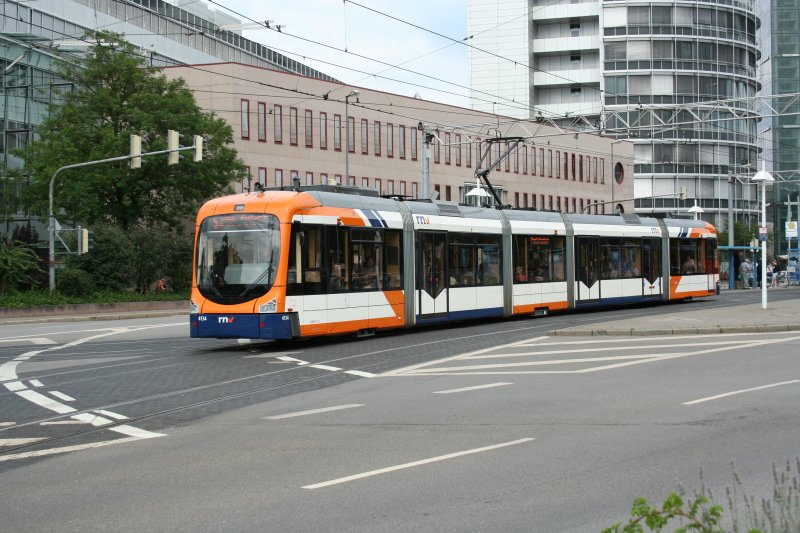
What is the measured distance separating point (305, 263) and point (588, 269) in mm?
14156

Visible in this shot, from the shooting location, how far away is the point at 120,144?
4553cm

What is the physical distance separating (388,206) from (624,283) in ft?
43.3

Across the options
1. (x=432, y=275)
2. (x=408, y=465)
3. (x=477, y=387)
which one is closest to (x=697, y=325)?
(x=432, y=275)

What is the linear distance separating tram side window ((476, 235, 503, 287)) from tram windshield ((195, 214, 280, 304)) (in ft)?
26.9

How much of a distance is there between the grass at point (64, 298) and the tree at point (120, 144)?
4879 millimetres

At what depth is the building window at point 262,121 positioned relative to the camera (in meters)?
59.4

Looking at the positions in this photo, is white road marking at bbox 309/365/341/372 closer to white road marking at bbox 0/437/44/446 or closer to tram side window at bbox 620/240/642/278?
white road marking at bbox 0/437/44/446

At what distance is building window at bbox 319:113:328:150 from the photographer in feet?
209

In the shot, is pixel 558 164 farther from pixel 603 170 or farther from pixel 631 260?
pixel 631 260

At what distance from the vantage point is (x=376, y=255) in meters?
23.0

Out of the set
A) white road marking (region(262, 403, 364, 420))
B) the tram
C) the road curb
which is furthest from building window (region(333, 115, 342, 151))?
white road marking (region(262, 403, 364, 420))

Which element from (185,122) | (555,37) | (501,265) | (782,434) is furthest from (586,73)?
(782,434)

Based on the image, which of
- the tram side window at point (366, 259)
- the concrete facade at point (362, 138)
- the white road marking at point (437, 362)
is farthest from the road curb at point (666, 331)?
the concrete facade at point (362, 138)

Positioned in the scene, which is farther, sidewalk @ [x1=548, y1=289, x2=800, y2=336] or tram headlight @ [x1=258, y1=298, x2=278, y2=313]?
sidewalk @ [x1=548, y1=289, x2=800, y2=336]
